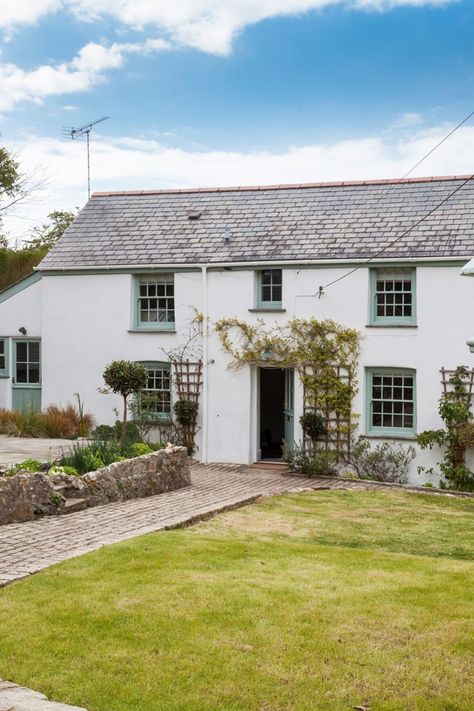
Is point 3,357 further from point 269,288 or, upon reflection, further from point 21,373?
point 269,288

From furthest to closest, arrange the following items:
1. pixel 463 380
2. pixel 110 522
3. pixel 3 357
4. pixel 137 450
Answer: pixel 3 357 → pixel 463 380 → pixel 137 450 → pixel 110 522

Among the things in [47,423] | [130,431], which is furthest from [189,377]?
[47,423]

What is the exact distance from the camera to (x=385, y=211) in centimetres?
2233

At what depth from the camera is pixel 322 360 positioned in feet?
70.0

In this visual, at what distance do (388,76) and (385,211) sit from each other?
14.6 feet

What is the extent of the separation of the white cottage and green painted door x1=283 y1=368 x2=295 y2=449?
8 centimetres

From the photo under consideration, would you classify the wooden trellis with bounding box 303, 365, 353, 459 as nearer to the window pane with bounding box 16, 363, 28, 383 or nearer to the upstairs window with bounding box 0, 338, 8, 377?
the window pane with bounding box 16, 363, 28, 383

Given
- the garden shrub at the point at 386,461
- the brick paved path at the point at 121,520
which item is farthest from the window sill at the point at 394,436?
the brick paved path at the point at 121,520

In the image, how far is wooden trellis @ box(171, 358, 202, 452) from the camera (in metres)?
22.5

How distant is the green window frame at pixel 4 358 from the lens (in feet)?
82.5

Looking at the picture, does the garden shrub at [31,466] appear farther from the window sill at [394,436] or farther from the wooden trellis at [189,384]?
the window sill at [394,436]

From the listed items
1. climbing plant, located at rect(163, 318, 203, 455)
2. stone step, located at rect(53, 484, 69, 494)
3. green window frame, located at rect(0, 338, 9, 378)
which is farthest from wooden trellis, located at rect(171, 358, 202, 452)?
stone step, located at rect(53, 484, 69, 494)

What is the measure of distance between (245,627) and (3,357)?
1910 cm

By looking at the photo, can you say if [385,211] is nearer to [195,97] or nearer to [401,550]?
[195,97]
